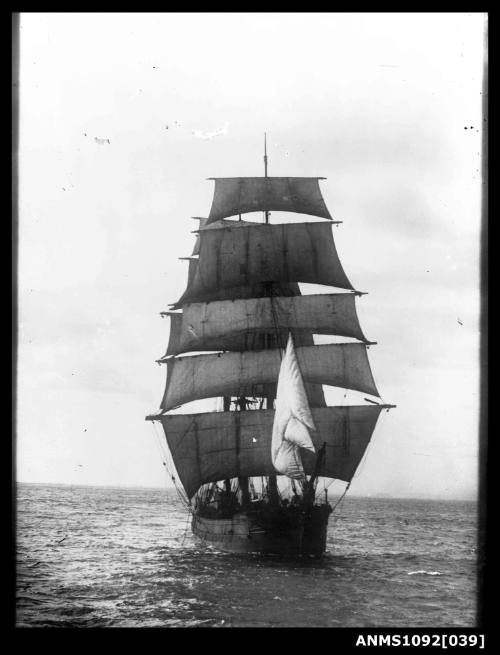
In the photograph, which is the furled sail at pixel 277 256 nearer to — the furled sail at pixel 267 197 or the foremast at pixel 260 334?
the foremast at pixel 260 334

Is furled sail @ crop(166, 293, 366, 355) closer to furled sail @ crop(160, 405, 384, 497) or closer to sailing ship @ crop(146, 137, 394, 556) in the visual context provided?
sailing ship @ crop(146, 137, 394, 556)

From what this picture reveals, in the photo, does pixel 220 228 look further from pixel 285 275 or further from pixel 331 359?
pixel 331 359

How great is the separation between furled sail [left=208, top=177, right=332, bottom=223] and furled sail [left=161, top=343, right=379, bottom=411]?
580 cm

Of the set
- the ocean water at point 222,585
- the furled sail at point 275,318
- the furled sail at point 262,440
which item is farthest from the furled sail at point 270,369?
the ocean water at point 222,585

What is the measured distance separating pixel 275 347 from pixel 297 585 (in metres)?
13.2

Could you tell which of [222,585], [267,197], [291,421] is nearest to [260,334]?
[267,197]

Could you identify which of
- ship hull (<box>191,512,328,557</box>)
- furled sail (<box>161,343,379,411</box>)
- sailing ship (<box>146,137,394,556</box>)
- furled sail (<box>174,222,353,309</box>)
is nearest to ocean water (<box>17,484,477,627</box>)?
ship hull (<box>191,512,328,557</box>)

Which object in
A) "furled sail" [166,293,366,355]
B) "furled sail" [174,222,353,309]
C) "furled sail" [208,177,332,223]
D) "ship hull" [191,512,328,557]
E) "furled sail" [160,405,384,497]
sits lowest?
"ship hull" [191,512,328,557]

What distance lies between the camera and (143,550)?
31.5 metres

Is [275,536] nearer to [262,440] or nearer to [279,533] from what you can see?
[279,533]

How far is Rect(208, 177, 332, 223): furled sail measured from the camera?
106 ft

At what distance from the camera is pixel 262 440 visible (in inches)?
1234

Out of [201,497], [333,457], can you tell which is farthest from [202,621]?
[201,497]

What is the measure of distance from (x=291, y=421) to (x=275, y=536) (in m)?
5.93
